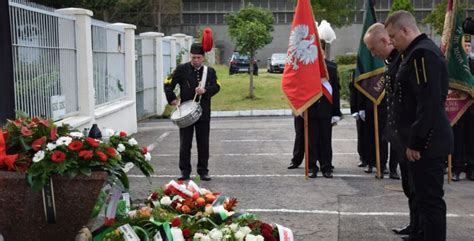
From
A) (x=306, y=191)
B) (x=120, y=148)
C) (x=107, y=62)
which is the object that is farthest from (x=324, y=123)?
(x=107, y=62)

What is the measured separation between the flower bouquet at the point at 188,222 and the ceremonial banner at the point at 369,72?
4180 mm

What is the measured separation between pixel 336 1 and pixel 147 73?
19.3 metres

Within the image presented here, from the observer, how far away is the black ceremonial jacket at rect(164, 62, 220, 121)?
8.22 metres

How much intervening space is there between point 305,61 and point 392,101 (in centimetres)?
332

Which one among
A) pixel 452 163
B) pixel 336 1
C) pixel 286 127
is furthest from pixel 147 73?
pixel 336 1

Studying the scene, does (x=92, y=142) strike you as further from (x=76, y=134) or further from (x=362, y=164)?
(x=362, y=164)

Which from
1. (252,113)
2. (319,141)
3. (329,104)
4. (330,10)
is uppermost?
(330,10)

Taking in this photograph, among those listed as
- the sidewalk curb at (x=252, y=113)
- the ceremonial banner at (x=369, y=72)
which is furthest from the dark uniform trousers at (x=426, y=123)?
the sidewalk curb at (x=252, y=113)

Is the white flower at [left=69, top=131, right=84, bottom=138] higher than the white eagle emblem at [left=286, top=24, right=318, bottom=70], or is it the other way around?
the white eagle emblem at [left=286, top=24, right=318, bottom=70]

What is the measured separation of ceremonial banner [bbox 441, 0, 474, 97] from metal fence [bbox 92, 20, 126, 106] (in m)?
6.37

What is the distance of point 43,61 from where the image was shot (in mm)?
8492

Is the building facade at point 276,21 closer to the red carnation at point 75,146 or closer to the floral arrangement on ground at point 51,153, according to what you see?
the floral arrangement on ground at point 51,153

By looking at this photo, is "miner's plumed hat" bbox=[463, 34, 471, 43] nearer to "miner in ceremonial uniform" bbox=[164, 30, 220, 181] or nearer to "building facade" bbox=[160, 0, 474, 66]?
"miner in ceremonial uniform" bbox=[164, 30, 220, 181]

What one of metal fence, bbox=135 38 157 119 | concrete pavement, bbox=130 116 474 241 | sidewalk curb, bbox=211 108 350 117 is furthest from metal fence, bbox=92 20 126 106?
sidewalk curb, bbox=211 108 350 117
